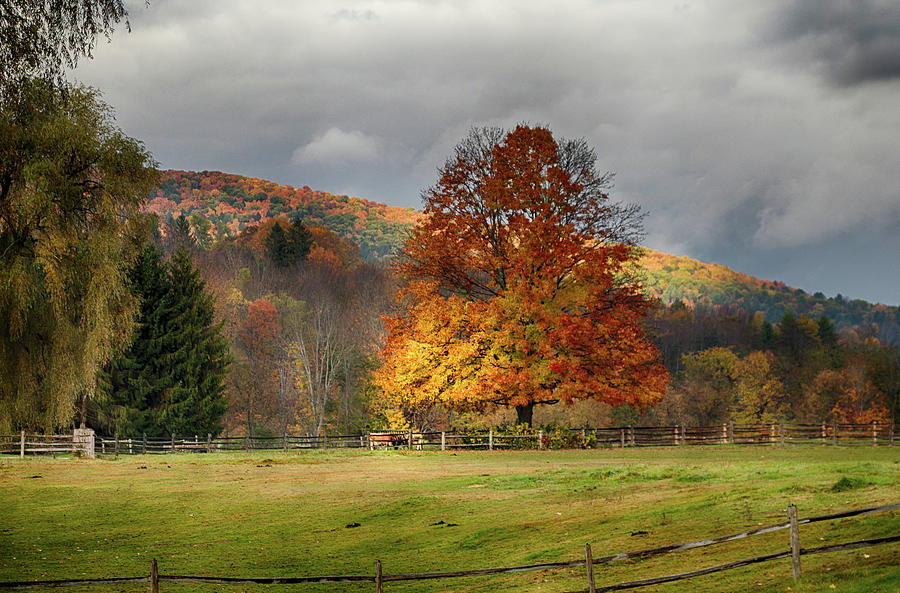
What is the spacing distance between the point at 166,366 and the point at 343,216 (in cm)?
12650

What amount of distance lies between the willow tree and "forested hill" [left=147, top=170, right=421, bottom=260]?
427 ft

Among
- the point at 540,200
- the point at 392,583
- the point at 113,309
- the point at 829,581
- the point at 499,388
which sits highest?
the point at 540,200

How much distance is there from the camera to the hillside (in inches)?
6718

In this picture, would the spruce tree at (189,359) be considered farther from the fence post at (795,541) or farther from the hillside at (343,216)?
the hillside at (343,216)

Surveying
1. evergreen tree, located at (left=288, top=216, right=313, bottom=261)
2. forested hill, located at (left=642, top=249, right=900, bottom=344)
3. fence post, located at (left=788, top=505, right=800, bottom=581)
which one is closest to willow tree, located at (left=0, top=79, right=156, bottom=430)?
fence post, located at (left=788, top=505, right=800, bottom=581)

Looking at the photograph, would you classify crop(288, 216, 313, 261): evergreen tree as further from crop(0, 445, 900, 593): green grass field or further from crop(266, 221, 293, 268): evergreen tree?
crop(0, 445, 900, 593): green grass field

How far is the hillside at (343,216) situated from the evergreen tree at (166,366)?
10178 cm

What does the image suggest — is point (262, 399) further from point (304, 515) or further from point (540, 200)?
point (304, 515)

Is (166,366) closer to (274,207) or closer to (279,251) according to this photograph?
(279,251)

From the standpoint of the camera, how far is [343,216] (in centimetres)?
18238

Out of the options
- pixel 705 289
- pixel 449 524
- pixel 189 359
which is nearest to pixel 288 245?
pixel 189 359

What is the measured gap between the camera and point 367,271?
116 meters

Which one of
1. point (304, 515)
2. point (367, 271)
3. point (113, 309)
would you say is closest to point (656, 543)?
point (304, 515)

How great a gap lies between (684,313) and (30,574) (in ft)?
434
